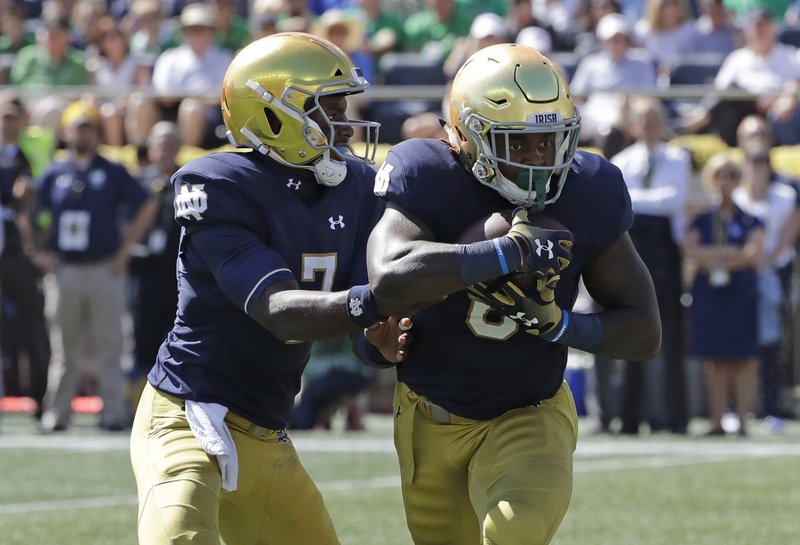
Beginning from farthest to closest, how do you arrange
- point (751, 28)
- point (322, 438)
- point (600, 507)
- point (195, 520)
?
point (751, 28)
point (322, 438)
point (600, 507)
point (195, 520)

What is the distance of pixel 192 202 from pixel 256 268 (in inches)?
10.8

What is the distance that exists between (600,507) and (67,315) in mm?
4409

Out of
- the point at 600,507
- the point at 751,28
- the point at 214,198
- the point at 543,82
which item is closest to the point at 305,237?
the point at 214,198

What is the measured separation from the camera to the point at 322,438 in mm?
9531

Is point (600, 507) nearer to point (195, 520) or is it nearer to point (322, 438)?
point (322, 438)

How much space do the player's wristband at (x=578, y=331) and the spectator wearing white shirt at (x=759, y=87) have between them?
270 inches

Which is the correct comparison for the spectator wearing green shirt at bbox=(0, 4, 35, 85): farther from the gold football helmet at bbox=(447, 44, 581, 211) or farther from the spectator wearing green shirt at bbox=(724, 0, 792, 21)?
the gold football helmet at bbox=(447, 44, 581, 211)

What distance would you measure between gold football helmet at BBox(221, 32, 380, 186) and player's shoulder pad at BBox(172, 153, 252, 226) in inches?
5.3

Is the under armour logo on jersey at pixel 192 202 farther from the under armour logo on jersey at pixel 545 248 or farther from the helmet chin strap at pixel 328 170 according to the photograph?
the under armour logo on jersey at pixel 545 248

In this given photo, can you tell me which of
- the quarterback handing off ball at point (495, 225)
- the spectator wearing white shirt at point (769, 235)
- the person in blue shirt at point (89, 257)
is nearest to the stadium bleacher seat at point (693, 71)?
the spectator wearing white shirt at point (769, 235)

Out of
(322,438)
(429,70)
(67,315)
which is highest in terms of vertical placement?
(429,70)

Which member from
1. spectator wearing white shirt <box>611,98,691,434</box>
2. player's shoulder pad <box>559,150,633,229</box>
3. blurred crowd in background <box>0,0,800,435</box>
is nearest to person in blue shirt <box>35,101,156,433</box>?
blurred crowd in background <box>0,0,800,435</box>

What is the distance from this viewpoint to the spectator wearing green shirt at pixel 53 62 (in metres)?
12.5

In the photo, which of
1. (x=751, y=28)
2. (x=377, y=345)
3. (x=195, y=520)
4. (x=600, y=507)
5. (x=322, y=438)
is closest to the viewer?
(x=195, y=520)
